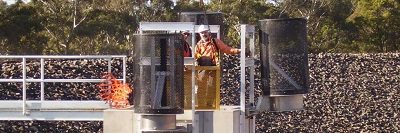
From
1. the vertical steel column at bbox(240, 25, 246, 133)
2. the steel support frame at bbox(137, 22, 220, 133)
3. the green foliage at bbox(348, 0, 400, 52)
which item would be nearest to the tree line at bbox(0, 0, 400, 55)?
the green foliage at bbox(348, 0, 400, 52)

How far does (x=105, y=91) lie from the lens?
1251cm

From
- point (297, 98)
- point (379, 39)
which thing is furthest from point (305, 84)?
point (379, 39)

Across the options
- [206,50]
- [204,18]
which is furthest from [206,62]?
[204,18]

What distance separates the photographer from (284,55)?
1101cm

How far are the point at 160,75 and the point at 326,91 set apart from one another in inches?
741

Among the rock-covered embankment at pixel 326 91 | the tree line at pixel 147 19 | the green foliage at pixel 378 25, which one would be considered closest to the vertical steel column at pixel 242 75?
the rock-covered embankment at pixel 326 91

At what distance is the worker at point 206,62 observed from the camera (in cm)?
1085

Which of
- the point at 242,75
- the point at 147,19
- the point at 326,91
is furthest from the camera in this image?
the point at 147,19

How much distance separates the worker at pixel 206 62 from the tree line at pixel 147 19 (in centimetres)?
2725

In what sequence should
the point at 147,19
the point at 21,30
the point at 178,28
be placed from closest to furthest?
the point at 178,28
the point at 21,30
the point at 147,19

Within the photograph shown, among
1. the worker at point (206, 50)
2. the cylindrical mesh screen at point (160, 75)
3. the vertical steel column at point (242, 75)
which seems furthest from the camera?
the worker at point (206, 50)

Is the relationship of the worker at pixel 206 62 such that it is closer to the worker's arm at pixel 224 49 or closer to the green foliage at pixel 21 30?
the worker's arm at pixel 224 49

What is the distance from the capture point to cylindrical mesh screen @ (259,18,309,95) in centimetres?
1101

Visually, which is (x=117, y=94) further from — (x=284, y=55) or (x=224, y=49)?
(x=284, y=55)
